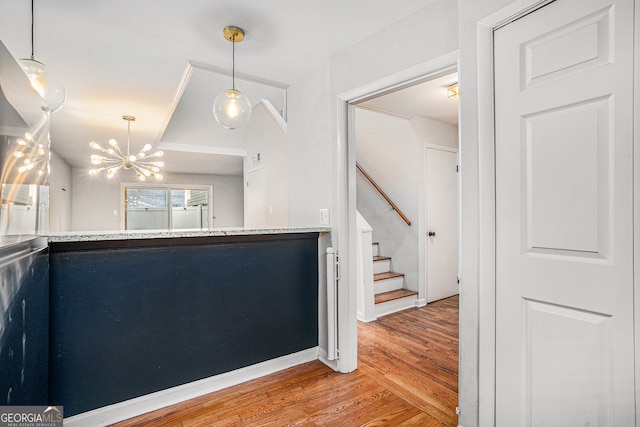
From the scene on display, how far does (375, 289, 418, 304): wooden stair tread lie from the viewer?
140 inches

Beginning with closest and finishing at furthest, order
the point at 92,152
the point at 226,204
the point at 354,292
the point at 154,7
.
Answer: the point at 154,7
the point at 354,292
the point at 92,152
the point at 226,204

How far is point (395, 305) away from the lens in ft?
12.0

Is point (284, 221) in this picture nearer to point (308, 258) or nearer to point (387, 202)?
point (387, 202)

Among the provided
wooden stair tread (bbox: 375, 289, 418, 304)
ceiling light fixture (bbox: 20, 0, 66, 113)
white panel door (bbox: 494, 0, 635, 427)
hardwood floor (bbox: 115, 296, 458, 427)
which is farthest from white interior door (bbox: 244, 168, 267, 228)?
white panel door (bbox: 494, 0, 635, 427)

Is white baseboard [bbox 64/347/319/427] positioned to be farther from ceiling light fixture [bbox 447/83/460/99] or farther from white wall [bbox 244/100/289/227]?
ceiling light fixture [bbox 447/83/460/99]

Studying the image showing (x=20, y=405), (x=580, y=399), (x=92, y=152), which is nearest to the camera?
(x=20, y=405)

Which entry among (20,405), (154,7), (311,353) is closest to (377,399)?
(311,353)

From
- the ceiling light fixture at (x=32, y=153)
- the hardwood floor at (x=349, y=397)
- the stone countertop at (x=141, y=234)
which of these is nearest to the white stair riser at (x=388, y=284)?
the hardwood floor at (x=349, y=397)

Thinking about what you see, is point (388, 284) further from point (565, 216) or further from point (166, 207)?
point (166, 207)

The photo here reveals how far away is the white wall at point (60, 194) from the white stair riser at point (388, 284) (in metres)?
5.47

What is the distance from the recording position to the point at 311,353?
2.44 m

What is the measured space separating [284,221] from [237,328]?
2.34 meters

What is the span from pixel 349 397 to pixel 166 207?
27.3 feet

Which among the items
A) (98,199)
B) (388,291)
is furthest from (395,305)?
(98,199)
